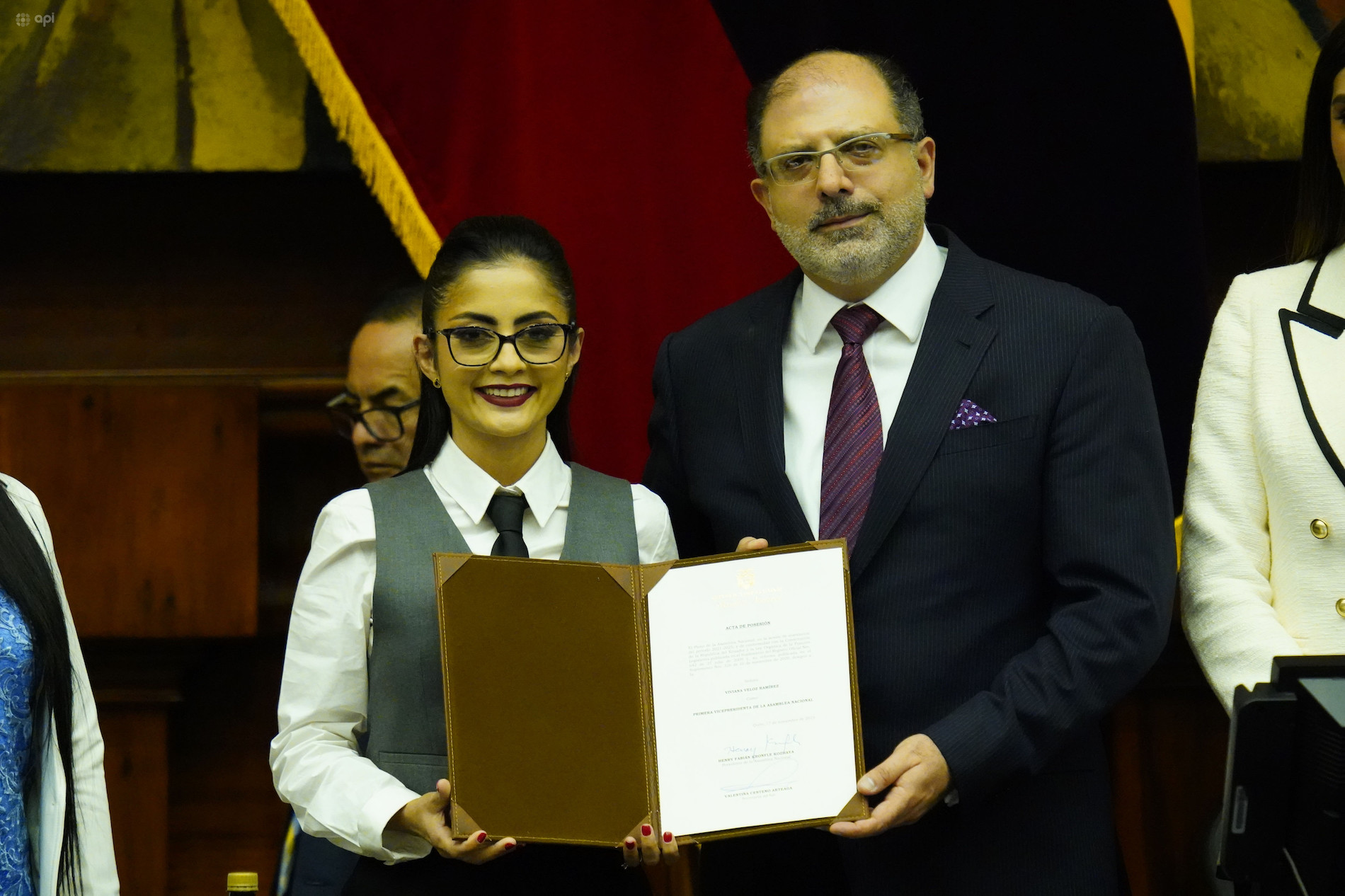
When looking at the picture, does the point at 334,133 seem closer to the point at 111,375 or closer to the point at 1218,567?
the point at 111,375

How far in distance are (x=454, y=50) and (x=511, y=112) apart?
0.17m

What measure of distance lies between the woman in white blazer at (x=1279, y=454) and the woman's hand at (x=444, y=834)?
98cm

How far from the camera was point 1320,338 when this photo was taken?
6.68 feet

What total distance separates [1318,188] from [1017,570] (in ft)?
2.35

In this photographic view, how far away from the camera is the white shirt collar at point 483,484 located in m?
2.04

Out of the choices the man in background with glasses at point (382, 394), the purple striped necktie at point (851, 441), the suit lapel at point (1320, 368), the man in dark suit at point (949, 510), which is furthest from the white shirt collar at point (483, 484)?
the suit lapel at point (1320, 368)

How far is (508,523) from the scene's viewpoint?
201 cm

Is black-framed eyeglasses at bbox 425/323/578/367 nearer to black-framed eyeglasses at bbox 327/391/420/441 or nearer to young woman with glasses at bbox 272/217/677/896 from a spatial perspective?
young woman with glasses at bbox 272/217/677/896

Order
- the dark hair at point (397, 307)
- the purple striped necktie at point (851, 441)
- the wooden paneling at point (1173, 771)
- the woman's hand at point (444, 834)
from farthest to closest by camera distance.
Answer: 1. the wooden paneling at point (1173, 771)
2. the dark hair at point (397, 307)
3. the purple striped necktie at point (851, 441)
4. the woman's hand at point (444, 834)

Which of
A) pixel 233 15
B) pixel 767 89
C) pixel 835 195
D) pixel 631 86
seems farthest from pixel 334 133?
pixel 835 195

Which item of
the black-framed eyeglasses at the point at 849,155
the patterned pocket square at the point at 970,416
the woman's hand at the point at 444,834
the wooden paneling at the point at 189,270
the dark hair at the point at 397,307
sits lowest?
the woman's hand at the point at 444,834

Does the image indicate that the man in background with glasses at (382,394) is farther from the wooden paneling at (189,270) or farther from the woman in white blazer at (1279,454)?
the woman in white blazer at (1279,454)

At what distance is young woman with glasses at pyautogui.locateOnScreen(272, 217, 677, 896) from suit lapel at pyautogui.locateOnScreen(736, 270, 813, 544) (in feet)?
0.54
